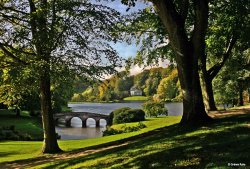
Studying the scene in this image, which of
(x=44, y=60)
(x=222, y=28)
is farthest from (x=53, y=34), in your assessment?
(x=222, y=28)

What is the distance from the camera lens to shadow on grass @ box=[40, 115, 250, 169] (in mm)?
9094

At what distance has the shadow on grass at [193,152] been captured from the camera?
9.09m

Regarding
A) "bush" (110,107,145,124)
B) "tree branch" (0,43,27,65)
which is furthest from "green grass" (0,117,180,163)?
"bush" (110,107,145,124)

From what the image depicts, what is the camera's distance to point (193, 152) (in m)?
10.4

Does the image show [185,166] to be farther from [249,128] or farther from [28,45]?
[28,45]

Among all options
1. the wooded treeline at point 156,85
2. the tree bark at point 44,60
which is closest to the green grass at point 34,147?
the tree bark at point 44,60

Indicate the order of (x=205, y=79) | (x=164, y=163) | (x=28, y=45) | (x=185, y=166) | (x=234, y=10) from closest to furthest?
1. (x=185, y=166)
2. (x=164, y=163)
3. (x=28, y=45)
4. (x=234, y=10)
5. (x=205, y=79)

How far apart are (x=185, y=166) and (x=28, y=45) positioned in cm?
1199

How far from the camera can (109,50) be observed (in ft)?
67.5

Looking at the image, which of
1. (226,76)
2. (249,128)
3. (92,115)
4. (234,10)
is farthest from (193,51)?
(92,115)

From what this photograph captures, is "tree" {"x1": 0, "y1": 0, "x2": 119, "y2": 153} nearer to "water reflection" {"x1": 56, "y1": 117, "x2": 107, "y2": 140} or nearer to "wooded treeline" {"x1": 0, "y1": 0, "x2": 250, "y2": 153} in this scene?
"wooded treeline" {"x1": 0, "y1": 0, "x2": 250, "y2": 153}

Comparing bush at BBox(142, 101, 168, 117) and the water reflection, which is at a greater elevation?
bush at BBox(142, 101, 168, 117)

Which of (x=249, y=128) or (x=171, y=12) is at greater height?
(x=171, y=12)

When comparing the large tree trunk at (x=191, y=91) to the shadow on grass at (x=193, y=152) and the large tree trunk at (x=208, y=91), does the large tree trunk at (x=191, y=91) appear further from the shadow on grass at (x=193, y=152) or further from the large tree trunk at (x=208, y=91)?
the large tree trunk at (x=208, y=91)
